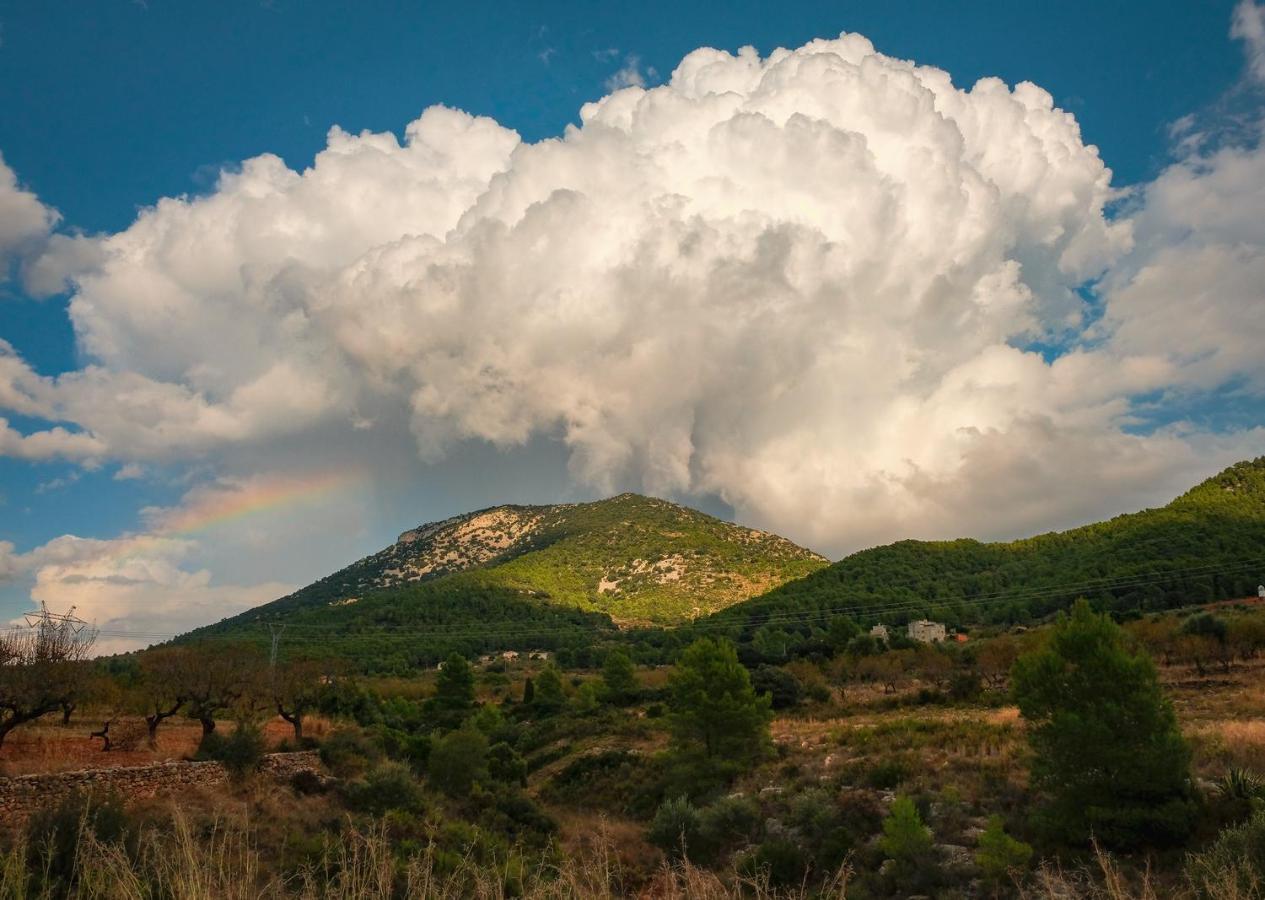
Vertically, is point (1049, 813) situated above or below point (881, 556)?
below

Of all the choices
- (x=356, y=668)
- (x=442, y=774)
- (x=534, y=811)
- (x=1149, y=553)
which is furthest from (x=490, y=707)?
(x=1149, y=553)

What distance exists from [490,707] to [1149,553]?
8119cm

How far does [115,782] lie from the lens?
2308 cm

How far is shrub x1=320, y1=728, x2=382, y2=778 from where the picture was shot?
3534cm

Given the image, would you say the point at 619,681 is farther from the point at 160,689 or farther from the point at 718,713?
the point at 160,689

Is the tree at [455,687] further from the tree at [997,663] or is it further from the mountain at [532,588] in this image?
the tree at [997,663]

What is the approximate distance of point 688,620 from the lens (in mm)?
146500

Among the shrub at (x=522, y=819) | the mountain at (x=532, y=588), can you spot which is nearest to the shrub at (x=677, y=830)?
the shrub at (x=522, y=819)

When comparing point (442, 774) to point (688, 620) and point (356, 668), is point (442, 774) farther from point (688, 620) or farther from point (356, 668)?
point (688, 620)

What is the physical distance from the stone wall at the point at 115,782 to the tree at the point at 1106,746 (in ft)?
85.8

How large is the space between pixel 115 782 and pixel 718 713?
27409 mm

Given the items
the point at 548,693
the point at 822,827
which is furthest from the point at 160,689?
the point at 548,693

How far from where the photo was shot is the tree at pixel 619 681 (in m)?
72.6

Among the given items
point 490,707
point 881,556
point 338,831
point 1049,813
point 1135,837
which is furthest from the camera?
point 881,556
